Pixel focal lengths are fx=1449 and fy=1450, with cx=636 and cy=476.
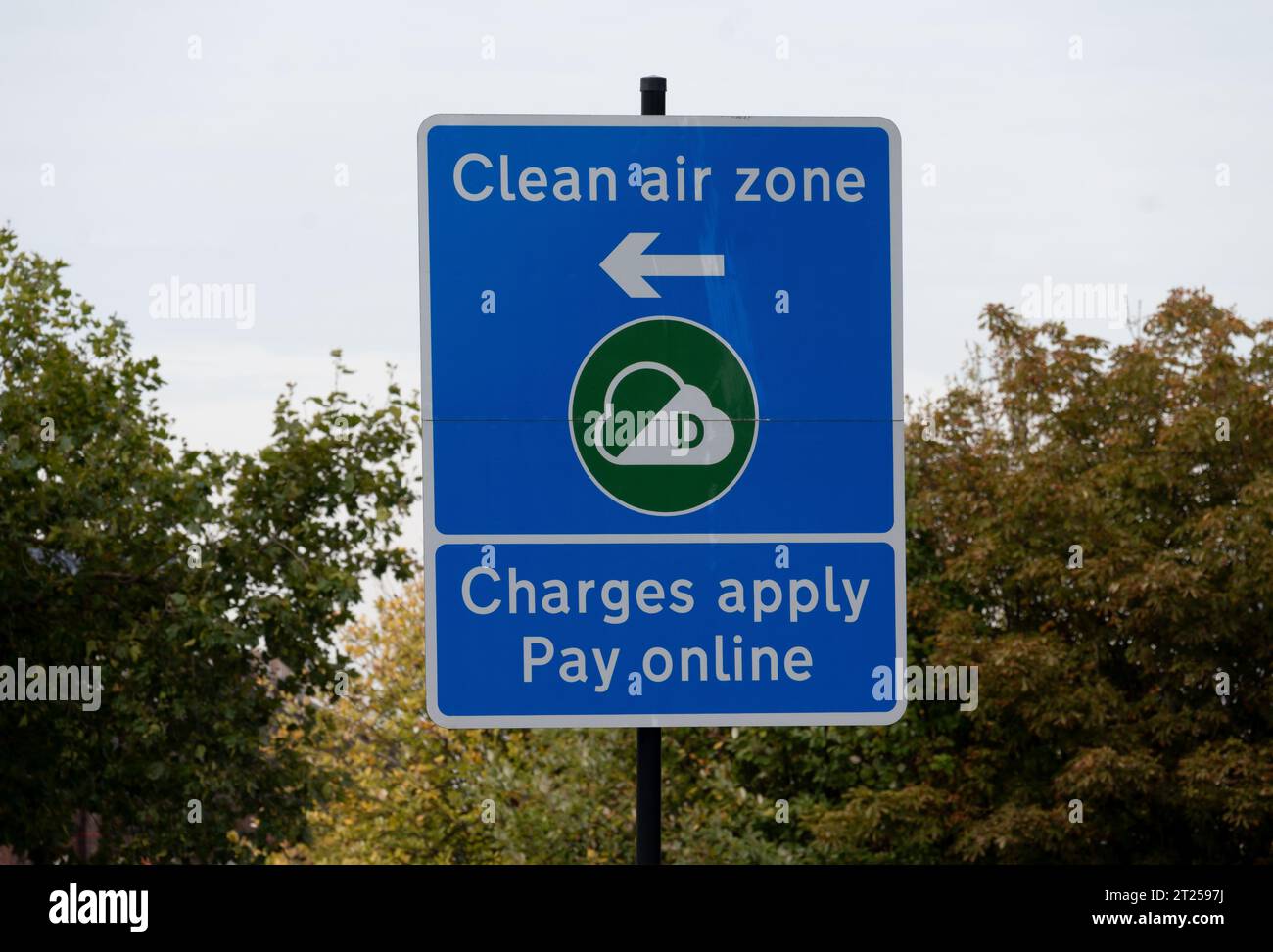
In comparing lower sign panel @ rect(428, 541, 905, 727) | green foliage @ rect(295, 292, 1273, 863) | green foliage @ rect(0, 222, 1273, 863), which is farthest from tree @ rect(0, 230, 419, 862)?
lower sign panel @ rect(428, 541, 905, 727)

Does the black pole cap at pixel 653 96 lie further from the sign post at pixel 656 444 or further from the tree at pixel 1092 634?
the tree at pixel 1092 634

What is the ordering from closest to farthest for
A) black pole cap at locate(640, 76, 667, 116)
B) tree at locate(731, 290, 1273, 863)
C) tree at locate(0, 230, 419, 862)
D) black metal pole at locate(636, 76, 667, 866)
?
1. black metal pole at locate(636, 76, 667, 866)
2. black pole cap at locate(640, 76, 667, 116)
3. tree at locate(0, 230, 419, 862)
4. tree at locate(731, 290, 1273, 863)

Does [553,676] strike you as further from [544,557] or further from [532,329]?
[532,329]

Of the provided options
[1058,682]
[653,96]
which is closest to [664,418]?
[653,96]

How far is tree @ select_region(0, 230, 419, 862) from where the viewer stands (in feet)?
37.0

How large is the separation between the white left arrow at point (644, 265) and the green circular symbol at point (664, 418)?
11 centimetres

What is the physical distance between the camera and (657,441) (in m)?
3.12

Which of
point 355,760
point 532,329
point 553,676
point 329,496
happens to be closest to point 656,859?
point 553,676

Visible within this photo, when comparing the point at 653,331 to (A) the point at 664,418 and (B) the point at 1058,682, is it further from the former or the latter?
(B) the point at 1058,682

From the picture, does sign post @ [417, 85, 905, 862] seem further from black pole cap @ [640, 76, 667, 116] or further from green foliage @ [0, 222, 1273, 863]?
green foliage @ [0, 222, 1273, 863]

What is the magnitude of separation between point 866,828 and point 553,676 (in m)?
11.9

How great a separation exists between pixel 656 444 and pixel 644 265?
1.28 ft

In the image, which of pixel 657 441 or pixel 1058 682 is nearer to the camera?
pixel 657 441

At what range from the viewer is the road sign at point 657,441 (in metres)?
3.10
